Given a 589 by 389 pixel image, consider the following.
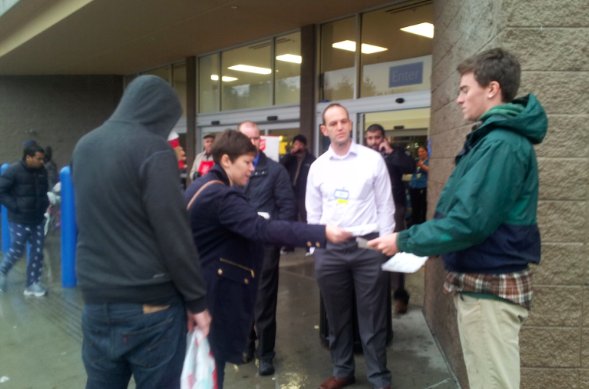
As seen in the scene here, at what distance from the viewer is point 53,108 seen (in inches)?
545

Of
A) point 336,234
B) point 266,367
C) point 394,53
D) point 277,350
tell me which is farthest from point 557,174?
point 394,53

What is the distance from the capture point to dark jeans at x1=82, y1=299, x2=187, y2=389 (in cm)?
198

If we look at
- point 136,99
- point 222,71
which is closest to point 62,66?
point 222,71

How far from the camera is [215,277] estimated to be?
2.41 meters

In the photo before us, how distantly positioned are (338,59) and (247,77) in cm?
272

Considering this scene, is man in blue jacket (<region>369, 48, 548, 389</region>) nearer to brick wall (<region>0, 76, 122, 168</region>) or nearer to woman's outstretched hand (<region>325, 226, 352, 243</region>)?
woman's outstretched hand (<region>325, 226, 352, 243</region>)

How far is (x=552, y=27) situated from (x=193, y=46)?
28.5 feet

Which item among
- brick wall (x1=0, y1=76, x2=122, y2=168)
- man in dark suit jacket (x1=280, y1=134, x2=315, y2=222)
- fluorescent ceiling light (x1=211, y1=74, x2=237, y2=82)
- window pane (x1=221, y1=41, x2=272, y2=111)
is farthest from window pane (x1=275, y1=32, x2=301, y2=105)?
brick wall (x1=0, y1=76, x2=122, y2=168)

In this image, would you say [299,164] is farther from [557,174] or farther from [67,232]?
[557,174]

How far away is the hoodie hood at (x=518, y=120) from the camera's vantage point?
194cm

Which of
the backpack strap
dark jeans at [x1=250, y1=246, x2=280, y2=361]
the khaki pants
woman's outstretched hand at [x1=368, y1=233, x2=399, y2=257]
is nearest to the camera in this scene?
the khaki pants

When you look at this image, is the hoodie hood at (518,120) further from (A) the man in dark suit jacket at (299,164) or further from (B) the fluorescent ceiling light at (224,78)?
(B) the fluorescent ceiling light at (224,78)

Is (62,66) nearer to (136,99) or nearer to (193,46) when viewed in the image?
(193,46)

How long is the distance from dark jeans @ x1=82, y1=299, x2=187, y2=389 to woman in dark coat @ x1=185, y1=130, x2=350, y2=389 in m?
0.34
